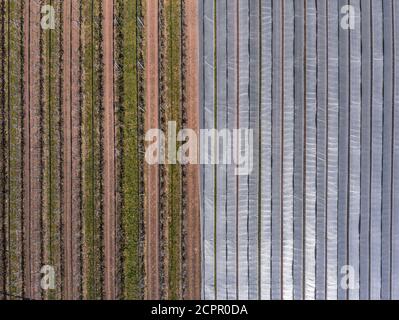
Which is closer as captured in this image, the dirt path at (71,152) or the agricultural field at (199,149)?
the agricultural field at (199,149)

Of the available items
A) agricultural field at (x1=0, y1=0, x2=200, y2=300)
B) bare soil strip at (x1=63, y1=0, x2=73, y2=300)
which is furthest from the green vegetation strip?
bare soil strip at (x1=63, y1=0, x2=73, y2=300)

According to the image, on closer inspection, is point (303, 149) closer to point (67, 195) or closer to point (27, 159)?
point (67, 195)

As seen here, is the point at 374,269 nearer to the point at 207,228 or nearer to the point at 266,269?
the point at 266,269

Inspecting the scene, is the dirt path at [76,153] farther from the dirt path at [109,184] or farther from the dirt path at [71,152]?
the dirt path at [109,184]

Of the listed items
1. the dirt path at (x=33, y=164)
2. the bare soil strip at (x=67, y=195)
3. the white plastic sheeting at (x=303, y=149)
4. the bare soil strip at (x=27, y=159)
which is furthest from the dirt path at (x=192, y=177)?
the bare soil strip at (x=27, y=159)

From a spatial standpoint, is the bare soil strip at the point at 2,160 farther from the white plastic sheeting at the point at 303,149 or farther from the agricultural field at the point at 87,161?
the white plastic sheeting at the point at 303,149

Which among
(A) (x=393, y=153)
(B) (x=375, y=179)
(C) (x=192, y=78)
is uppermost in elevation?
(C) (x=192, y=78)
